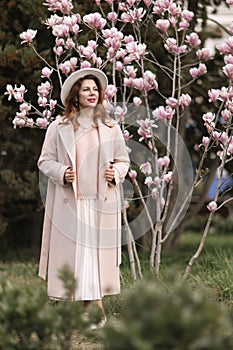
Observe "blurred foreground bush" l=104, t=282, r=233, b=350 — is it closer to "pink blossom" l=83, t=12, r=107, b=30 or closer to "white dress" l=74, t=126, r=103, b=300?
"white dress" l=74, t=126, r=103, b=300

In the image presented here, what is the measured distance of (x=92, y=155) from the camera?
4.91 m

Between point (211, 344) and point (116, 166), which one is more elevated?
point (116, 166)

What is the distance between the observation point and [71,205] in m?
4.87

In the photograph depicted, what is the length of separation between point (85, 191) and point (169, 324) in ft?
7.91

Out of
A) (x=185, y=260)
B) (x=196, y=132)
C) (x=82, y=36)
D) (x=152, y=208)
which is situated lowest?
(x=185, y=260)

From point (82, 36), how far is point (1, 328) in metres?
4.69

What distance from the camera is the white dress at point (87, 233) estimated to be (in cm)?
487

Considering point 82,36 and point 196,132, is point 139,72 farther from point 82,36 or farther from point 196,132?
point 196,132

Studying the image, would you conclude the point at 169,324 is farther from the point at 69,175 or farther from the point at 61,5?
the point at 61,5

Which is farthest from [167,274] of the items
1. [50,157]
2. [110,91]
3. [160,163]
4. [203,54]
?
[203,54]

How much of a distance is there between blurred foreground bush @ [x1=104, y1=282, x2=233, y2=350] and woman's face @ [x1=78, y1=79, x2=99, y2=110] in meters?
2.44

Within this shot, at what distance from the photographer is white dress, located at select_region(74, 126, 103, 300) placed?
16.0 feet

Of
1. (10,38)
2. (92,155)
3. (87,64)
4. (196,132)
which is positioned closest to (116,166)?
(92,155)

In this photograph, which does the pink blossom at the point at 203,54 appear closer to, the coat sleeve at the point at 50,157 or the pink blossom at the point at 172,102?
the pink blossom at the point at 172,102
